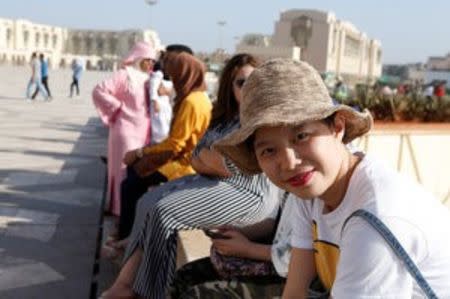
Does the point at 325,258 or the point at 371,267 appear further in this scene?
the point at 325,258

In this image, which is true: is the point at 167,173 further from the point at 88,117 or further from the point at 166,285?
the point at 88,117

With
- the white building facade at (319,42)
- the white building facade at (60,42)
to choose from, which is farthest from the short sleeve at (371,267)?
the white building facade at (60,42)

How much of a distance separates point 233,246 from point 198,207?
20.2 inches

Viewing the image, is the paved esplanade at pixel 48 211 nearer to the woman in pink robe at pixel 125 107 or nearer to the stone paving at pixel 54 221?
the stone paving at pixel 54 221

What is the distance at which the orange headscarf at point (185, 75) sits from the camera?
3.72 meters

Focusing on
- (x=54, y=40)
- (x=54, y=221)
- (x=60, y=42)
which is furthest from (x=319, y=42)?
(x=60, y=42)

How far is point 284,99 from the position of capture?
137 centimetres

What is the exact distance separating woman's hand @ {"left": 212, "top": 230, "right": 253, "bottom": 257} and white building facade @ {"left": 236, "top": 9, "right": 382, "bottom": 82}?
3887 cm

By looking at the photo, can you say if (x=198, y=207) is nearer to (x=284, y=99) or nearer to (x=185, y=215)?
(x=185, y=215)

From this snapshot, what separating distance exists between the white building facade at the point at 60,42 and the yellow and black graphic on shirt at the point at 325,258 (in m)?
106

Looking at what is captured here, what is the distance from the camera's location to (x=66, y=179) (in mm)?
6219

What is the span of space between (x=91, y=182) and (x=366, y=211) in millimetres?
5116

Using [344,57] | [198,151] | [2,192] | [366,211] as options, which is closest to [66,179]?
[2,192]

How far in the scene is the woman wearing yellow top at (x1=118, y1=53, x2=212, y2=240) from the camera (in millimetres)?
3600
